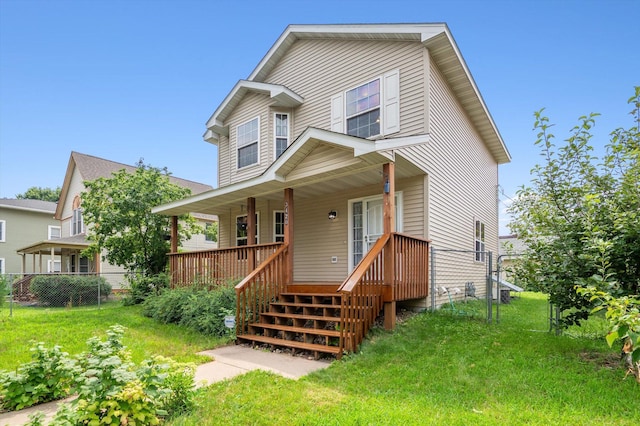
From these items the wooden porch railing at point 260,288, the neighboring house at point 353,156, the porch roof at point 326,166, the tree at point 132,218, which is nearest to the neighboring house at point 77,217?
the tree at point 132,218

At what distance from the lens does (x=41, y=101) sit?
1741 cm

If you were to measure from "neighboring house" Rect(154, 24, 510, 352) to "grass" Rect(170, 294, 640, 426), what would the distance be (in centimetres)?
117

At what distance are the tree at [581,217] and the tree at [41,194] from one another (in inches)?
2029

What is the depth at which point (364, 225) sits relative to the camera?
8.66 m

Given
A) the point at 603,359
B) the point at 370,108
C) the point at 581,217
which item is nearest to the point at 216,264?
the point at 370,108

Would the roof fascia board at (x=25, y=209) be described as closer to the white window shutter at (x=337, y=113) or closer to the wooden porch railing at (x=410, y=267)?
the white window shutter at (x=337, y=113)

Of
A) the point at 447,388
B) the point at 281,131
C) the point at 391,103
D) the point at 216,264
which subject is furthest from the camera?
the point at 281,131

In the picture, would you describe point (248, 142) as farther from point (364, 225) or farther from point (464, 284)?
point (464, 284)

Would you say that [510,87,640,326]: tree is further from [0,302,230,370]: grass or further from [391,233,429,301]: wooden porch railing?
[0,302,230,370]: grass

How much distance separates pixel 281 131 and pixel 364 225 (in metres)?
3.99

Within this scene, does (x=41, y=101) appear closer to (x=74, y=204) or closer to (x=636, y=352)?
(x=74, y=204)

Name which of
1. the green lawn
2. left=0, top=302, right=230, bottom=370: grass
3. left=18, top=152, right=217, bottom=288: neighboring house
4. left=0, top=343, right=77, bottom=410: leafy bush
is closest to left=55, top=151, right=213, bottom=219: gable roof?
left=18, top=152, right=217, bottom=288: neighboring house

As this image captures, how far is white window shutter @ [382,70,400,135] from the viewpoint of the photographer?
8.16m

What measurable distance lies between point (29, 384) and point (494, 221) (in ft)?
47.6
